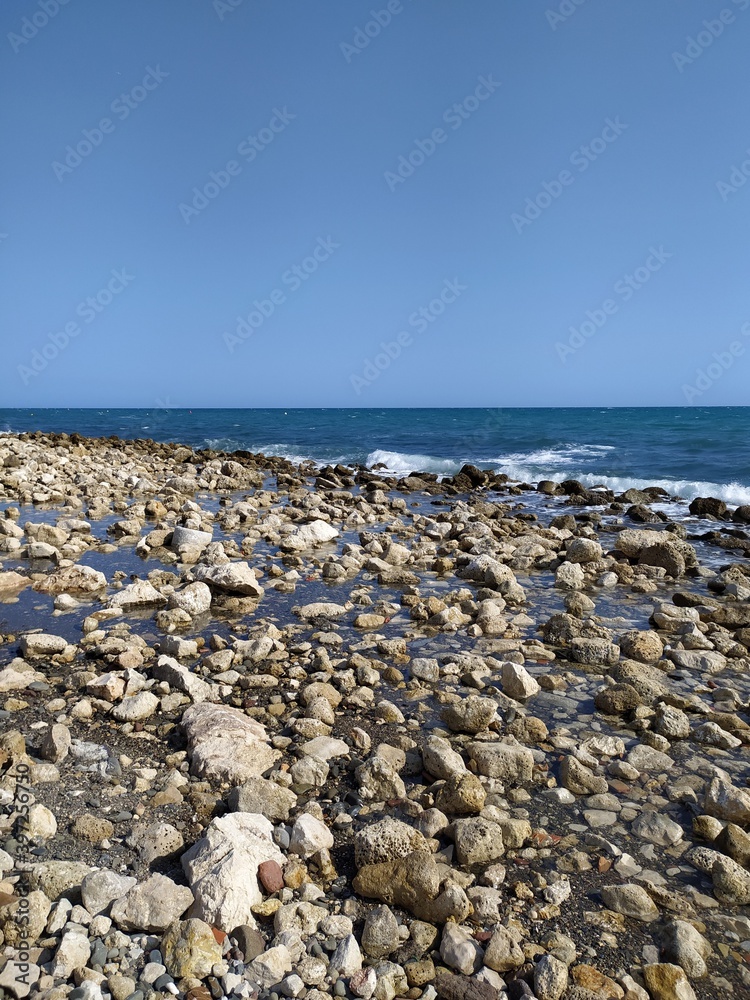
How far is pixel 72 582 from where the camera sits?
6422mm

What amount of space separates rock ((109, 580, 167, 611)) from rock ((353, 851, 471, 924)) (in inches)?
161

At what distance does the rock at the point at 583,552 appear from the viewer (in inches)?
338

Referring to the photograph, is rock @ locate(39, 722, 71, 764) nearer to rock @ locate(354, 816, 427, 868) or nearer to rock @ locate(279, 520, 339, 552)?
rock @ locate(354, 816, 427, 868)

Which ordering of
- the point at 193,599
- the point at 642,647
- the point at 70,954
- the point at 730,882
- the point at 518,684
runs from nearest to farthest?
1. the point at 70,954
2. the point at 730,882
3. the point at 518,684
4. the point at 642,647
5. the point at 193,599

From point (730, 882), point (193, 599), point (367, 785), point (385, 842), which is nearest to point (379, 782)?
point (367, 785)

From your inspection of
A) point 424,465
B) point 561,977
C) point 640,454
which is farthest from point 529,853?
point 640,454

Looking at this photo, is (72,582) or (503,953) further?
(72,582)

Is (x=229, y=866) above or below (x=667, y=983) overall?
above

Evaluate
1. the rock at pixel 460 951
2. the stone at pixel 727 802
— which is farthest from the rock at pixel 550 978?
the stone at pixel 727 802

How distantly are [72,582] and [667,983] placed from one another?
19.9ft

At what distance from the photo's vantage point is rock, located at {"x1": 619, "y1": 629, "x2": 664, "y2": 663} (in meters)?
5.12

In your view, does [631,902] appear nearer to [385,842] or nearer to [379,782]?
[385,842]

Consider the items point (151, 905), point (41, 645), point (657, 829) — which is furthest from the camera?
point (41, 645)

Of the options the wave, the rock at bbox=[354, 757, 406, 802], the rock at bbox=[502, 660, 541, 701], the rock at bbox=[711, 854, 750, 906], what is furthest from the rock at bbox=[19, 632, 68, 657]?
the wave
